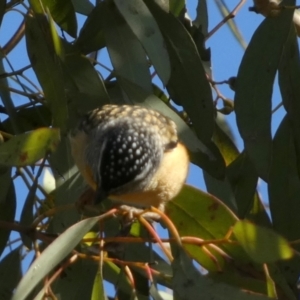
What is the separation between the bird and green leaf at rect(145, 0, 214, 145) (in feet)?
0.34

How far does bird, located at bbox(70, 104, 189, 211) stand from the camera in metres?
2.00

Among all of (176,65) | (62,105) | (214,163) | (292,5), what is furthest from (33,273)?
(292,5)

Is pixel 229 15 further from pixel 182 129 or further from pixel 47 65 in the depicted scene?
pixel 47 65

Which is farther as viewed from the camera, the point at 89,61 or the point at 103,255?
the point at 89,61

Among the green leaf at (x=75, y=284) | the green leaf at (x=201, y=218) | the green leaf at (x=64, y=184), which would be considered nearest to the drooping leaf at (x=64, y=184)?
the green leaf at (x=64, y=184)

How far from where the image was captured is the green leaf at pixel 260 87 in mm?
2137

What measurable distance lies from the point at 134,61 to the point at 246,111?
291 millimetres

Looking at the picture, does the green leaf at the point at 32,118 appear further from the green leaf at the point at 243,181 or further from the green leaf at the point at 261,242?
the green leaf at the point at 261,242

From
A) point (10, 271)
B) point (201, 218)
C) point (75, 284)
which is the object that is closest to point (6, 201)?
point (10, 271)

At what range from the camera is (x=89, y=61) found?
221 centimetres

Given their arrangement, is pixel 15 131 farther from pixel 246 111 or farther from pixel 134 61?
pixel 246 111

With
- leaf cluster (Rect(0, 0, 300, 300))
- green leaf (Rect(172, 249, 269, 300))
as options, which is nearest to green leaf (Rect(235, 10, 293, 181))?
leaf cluster (Rect(0, 0, 300, 300))

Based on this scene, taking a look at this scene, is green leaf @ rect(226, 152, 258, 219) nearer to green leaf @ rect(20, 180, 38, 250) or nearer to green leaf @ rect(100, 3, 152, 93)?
green leaf @ rect(100, 3, 152, 93)

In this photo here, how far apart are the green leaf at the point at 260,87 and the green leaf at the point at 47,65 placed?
0.43 metres
